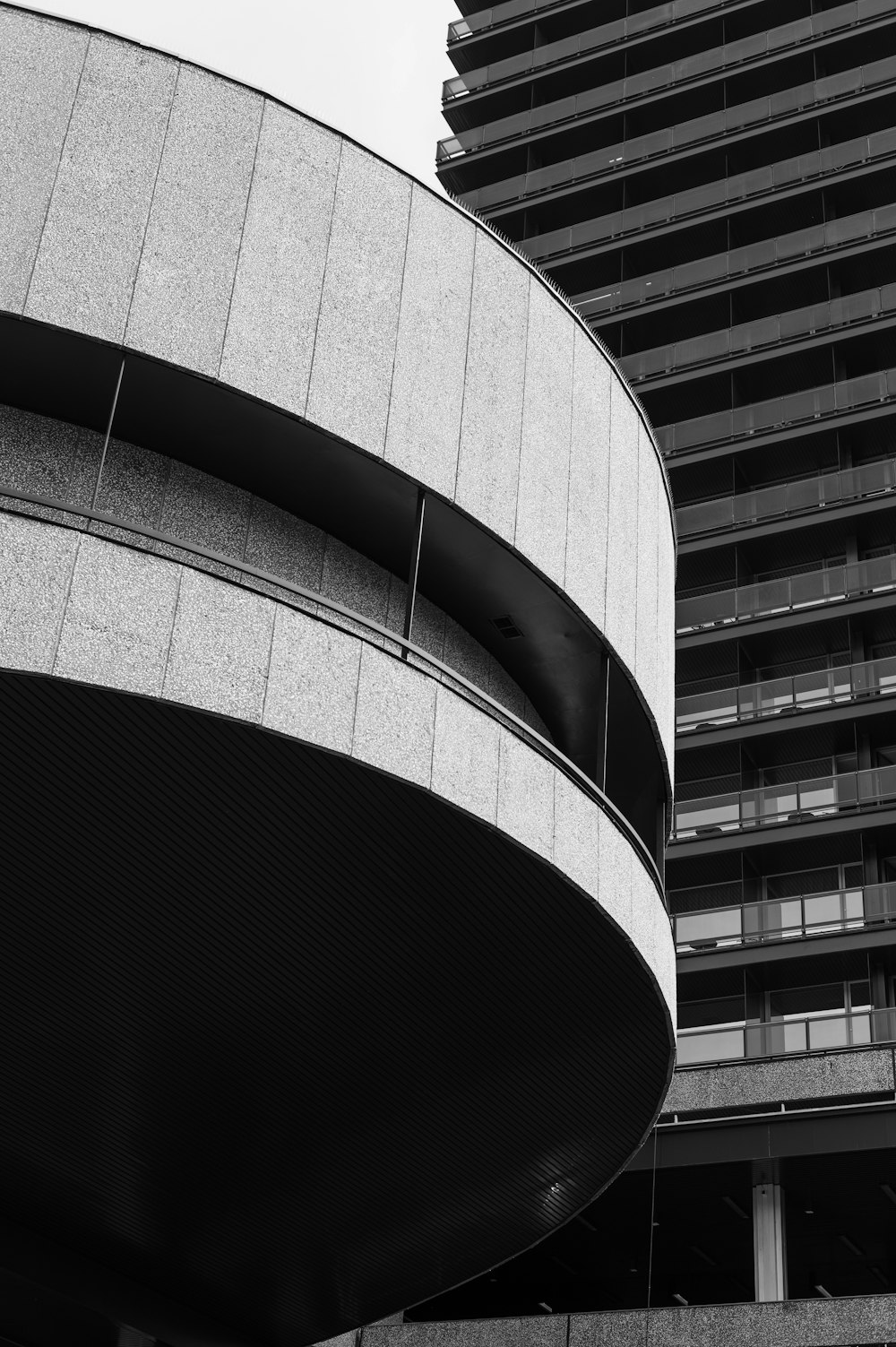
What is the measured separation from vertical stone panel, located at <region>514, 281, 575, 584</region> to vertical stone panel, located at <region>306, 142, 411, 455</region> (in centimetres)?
211

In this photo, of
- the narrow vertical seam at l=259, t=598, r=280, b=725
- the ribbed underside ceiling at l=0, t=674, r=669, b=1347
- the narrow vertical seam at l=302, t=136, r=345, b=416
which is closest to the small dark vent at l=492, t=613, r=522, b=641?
the ribbed underside ceiling at l=0, t=674, r=669, b=1347

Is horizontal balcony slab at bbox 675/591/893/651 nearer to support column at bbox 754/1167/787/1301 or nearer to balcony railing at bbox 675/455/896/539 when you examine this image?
balcony railing at bbox 675/455/896/539

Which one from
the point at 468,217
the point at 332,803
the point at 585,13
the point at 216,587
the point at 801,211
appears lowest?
the point at 332,803

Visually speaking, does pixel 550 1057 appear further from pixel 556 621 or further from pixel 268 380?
pixel 268 380

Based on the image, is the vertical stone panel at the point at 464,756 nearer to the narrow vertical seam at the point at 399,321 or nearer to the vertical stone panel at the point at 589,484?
the narrow vertical seam at the point at 399,321

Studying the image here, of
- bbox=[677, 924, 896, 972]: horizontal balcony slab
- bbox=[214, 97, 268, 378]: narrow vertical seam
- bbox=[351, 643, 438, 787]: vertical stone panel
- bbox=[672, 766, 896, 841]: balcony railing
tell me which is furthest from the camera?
bbox=[672, 766, 896, 841]: balcony railing

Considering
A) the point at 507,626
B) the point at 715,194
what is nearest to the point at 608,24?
the point at 715,194

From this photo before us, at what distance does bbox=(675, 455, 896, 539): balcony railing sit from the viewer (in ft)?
147

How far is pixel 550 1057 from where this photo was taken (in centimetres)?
1836

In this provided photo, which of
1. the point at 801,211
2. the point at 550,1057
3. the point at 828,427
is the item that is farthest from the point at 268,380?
the point at 801,211

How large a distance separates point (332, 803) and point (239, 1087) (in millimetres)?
5526

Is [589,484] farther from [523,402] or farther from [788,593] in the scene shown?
[788,593]

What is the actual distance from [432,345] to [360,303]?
3.17 feet

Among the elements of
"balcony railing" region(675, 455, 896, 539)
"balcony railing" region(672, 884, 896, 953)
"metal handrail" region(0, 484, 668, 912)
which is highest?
"balcony railing" region(675, 455, 896, 539)
